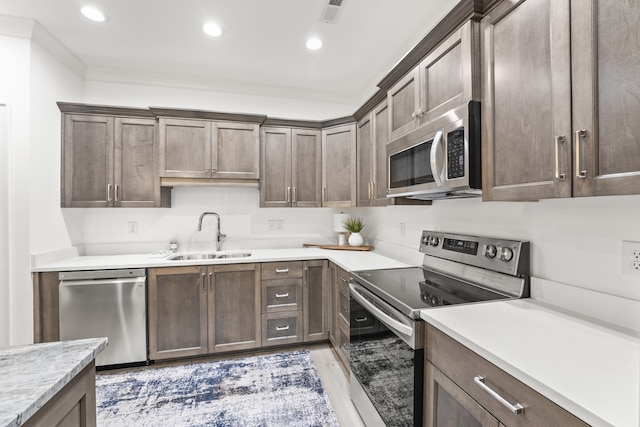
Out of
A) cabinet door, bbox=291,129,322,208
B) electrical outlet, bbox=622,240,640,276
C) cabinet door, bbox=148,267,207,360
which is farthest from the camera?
cabinet door, bbox=291,129,322,208

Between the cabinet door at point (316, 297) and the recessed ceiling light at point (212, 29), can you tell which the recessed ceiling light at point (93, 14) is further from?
the cabinet door at point (316, 297)

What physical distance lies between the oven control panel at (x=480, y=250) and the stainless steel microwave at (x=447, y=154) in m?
0.30

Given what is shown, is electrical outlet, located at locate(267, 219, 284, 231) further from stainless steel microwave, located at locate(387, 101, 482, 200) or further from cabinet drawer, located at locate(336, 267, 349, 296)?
stainless steel microwave, located at locate(387, 101, 482, 200)

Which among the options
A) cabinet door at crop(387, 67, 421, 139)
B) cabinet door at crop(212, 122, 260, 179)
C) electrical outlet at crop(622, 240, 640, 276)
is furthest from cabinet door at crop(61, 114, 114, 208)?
electrical outlet at crop(622, 240, 640, 276)

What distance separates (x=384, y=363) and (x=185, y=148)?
2.57 m

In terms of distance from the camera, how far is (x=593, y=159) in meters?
0.91

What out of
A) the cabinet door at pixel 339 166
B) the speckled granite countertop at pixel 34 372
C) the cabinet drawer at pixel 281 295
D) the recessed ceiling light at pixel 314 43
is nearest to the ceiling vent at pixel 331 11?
the recessed ceiling light at pixel 314 43

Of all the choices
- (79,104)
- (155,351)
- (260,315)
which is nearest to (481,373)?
(260,315)

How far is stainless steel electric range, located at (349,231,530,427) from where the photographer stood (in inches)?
52.4

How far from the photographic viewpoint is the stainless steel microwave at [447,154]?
1376 mm

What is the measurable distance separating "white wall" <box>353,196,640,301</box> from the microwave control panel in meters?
0.41

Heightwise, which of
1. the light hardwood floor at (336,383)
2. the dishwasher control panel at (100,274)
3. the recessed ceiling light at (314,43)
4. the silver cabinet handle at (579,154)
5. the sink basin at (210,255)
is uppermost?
the recessed ceiling light at (314,43)

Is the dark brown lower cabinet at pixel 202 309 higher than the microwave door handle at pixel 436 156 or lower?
lower

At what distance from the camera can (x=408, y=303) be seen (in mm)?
1394
